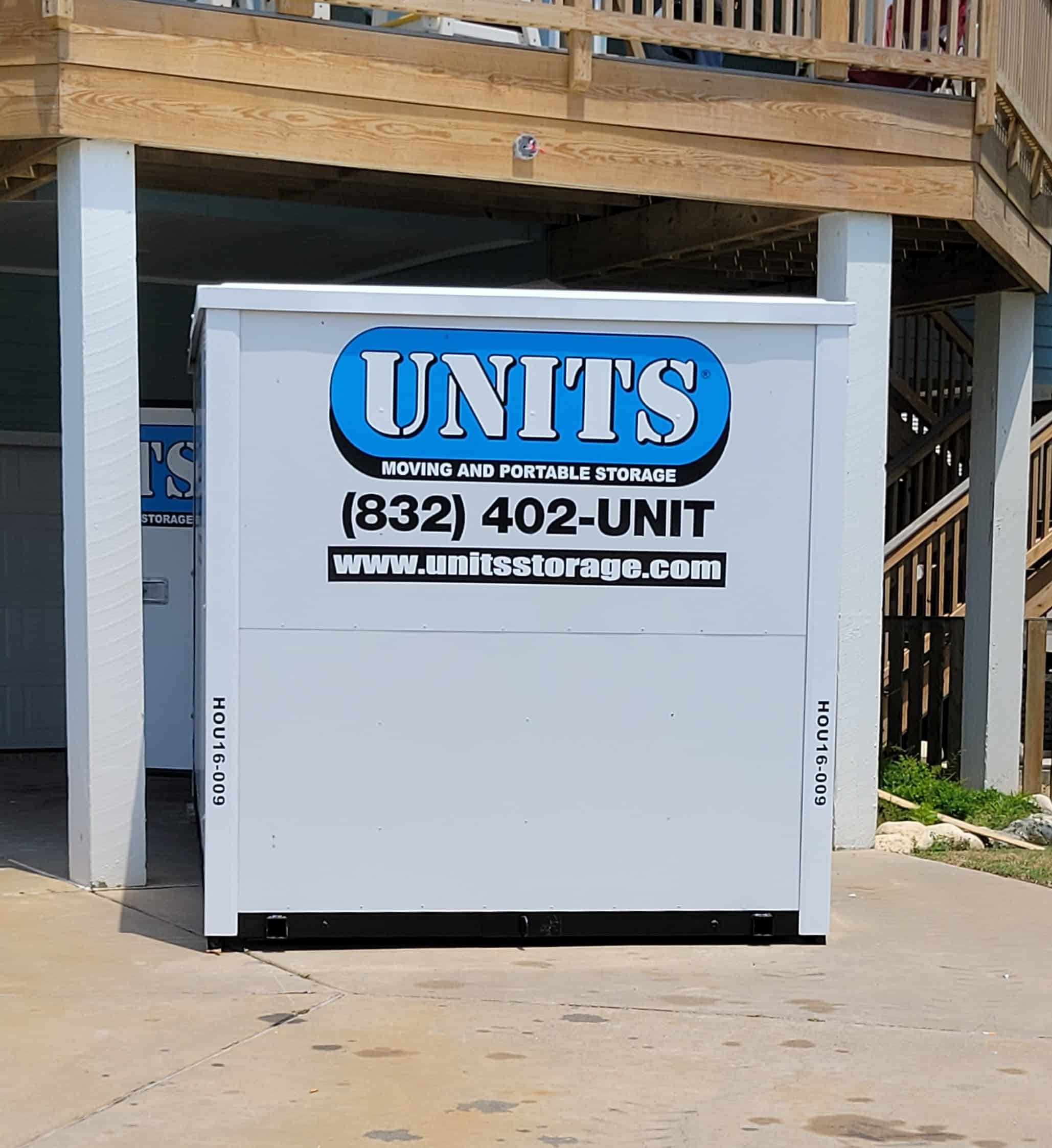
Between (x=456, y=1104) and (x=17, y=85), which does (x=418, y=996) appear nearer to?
(x=456, y=1104)

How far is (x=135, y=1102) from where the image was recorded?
14.7ft

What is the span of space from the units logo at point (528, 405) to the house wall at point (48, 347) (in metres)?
5.96

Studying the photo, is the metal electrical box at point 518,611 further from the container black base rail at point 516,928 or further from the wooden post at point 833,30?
the wooden post at point 833,30

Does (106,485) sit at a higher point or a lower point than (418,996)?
higher

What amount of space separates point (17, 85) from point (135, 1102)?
4.42m

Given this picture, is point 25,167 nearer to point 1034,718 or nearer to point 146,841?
point 146,841

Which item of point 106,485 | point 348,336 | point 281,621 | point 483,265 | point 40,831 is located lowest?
point 40,831

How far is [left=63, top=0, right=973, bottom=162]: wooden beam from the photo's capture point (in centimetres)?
705

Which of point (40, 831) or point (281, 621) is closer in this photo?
point (281, 621)

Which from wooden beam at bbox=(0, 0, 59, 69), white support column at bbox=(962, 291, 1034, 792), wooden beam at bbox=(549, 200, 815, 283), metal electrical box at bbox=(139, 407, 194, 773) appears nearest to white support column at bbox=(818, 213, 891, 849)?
wooden beam at bbox=(549, 200, 815, 283)

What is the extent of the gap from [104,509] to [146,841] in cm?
180

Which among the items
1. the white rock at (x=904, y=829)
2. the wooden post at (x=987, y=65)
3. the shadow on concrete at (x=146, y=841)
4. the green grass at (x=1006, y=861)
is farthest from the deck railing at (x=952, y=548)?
the shadow on concrete at (x=146, y=841)

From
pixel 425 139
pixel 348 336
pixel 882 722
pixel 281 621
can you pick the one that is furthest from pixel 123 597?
pixel 882 722

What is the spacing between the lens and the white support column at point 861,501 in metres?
8.48
